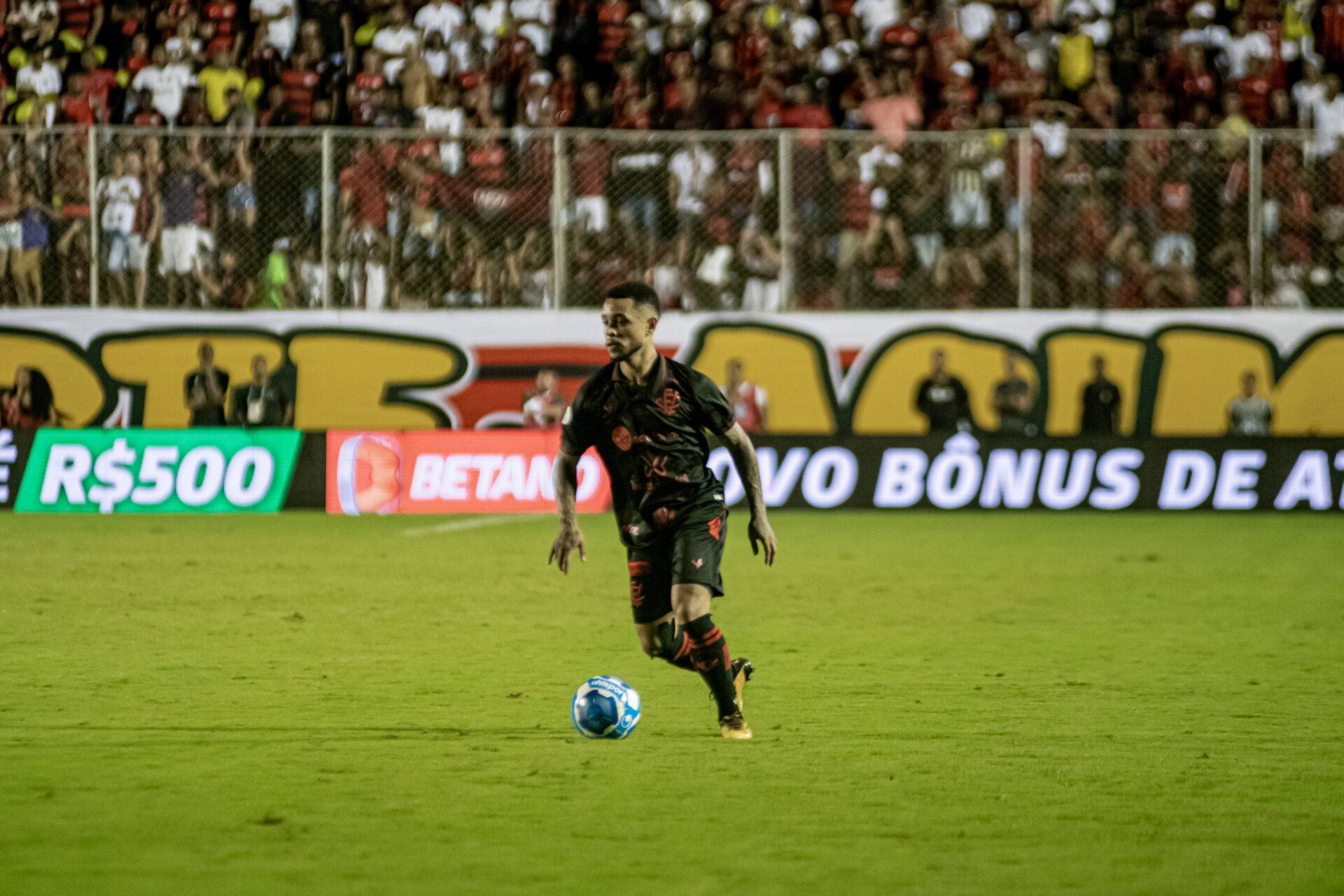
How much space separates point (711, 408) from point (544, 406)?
12.9 m

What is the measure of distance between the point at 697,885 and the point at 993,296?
16.1 metres

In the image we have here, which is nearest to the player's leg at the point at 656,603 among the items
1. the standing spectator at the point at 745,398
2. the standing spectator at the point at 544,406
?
the standing spectator at the point at 544,406

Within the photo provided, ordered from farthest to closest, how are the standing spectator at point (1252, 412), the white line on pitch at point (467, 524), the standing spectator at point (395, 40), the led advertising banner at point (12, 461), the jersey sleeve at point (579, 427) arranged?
the standing spectator at point (395, 40) → the standing spectator at point (1252, 412) → the led advertising banner at point (12, 461) → the white line on pitch at point (467, 524) → the jersey sleeve at point (579, 427)

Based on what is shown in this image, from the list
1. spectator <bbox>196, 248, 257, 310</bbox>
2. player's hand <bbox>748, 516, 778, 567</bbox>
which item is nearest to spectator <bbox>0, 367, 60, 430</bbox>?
spectator <bbox>196, 248, 257, 310</bbox>

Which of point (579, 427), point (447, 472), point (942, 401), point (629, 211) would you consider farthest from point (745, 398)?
point (579, 427)

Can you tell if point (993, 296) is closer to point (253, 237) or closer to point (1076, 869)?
point (253, 237)

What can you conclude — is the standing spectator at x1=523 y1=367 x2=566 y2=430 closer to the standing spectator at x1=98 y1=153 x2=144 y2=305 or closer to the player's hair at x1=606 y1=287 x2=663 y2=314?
the standing spectator at x1=98 y1=153 x2=144 y2=305

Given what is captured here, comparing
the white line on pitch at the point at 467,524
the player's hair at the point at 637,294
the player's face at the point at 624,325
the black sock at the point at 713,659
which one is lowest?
the white line on pitch at the point at 467,524

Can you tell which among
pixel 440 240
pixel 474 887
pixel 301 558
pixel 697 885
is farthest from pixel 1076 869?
pixel 440 240

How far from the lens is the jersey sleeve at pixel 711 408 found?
23.7 feet

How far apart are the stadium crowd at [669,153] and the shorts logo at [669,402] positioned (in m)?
12.5

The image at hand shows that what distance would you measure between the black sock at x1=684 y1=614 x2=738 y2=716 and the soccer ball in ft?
1.08

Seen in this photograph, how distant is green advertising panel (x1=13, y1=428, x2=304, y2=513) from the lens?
1844 centimetres

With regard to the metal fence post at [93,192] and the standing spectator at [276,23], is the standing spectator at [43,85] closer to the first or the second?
the metal fence post at [93,192]
